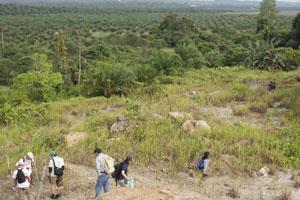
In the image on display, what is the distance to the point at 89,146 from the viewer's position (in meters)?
15.6

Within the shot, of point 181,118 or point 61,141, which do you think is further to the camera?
point 181,118

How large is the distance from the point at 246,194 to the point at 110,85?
17.5m

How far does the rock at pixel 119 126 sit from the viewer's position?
17312mm

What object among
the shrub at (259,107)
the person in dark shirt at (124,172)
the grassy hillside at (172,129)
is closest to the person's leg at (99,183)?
the person in dark shirt at (124,172)

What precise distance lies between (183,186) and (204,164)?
1097mm

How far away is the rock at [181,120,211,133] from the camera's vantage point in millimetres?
17169

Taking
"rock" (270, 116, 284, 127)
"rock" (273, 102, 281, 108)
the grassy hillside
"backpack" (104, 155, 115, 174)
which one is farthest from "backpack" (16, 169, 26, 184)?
"rock" (273, 102, 281, 108)

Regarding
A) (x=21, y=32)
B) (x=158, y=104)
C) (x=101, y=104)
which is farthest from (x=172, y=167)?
(x=21, y=32)

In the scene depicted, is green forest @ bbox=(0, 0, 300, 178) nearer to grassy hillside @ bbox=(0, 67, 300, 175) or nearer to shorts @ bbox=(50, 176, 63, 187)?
grassy hillside @ bbox=(0, 67, 300, 175)

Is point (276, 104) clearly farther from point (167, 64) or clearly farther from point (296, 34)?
point (296, 34)

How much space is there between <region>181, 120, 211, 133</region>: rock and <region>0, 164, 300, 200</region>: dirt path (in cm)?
347

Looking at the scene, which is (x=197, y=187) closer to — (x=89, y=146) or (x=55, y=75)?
(x=89, y=146)

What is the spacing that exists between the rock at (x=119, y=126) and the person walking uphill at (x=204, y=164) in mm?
4368

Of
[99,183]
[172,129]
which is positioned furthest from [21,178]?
[172,129]
